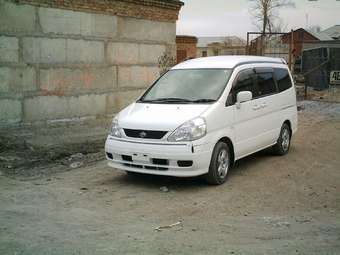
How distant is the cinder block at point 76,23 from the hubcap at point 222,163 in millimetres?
5527

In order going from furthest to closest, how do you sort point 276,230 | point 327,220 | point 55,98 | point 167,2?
point 167,2 < point 55,98 < point 327,220 < point 276,230

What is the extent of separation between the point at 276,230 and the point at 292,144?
597 cm

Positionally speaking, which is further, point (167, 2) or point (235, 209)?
point (167, 2)

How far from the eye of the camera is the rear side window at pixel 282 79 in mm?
10086

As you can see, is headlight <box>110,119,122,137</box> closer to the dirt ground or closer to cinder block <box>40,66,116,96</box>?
the dirt ground

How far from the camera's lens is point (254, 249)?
17.0ft

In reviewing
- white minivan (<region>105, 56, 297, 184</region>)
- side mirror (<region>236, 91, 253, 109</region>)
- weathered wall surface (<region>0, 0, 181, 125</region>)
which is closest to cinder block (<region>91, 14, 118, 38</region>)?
weathered wall surface (<region>0, 0, 181, 125</region>)

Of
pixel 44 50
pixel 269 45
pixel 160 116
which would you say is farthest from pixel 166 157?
pixel 269 45

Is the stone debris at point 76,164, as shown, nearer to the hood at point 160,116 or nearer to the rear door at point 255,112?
the hood at point 160,116

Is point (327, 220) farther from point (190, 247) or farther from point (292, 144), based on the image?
point (292, 144)

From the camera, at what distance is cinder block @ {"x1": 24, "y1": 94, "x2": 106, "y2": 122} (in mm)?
11273

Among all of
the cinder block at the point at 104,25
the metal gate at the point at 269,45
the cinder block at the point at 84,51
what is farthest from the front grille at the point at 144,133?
the metal gate at the point at 269,45

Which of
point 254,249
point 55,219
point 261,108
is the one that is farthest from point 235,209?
point 261,108

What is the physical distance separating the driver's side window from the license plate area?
1.66 meters
